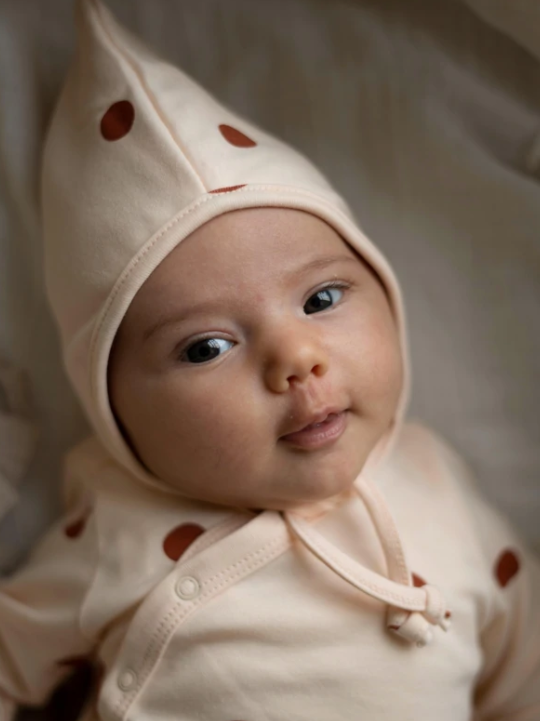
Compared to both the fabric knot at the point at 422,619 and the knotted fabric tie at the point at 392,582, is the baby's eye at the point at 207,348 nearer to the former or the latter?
the knotted fabric tie at the point at 392,582

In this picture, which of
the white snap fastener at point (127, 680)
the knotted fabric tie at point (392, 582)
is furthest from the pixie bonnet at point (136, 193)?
the white snap fastener at point (127, 680)

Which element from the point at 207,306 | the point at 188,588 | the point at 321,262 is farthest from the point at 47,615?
the point at 321,262

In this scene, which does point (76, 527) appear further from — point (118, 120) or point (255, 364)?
point (118, 120)

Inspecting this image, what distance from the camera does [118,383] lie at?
98 centimetres

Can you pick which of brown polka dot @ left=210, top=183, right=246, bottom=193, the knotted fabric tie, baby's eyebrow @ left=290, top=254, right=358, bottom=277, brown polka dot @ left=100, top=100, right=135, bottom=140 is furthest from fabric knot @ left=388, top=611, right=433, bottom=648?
brown polka dot @ left=100, top=100, right=135, bottom=140

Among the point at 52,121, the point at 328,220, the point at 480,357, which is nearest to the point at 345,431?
the point at 328,220

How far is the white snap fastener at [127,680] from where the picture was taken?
980mm

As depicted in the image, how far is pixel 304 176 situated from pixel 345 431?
0.32m

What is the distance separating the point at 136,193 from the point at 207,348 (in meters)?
0.20

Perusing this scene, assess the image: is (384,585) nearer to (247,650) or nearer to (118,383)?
(247,650)

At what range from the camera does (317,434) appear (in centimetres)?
92

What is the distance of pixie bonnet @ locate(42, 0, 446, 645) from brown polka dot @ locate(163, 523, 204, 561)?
2.8 inches

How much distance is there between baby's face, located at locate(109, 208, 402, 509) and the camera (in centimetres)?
90

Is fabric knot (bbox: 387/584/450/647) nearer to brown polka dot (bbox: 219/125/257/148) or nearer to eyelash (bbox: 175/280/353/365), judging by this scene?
eyelash (bbox: 175/280/353/365)
